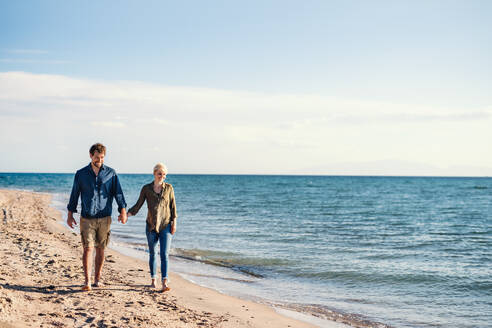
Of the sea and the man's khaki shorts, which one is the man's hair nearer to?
the man's khaki shorts

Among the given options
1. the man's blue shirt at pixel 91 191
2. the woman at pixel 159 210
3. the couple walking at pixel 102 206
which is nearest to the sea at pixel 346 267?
the woman at pixel 159 210

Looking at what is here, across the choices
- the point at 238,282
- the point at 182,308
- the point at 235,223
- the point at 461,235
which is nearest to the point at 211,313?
the point at 182,308

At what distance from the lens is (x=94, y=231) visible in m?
6.08

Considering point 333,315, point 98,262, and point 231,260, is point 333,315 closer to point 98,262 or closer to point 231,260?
point 98,262

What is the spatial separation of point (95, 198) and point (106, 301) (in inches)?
58.0

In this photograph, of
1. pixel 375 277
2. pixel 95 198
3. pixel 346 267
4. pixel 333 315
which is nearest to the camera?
pixel 95 198

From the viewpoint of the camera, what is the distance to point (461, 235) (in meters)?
17.8

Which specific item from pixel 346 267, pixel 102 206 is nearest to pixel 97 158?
pixel 102 206

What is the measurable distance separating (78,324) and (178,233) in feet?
37.8

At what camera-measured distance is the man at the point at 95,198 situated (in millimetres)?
5926

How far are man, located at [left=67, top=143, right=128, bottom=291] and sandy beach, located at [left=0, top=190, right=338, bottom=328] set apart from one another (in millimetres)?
706

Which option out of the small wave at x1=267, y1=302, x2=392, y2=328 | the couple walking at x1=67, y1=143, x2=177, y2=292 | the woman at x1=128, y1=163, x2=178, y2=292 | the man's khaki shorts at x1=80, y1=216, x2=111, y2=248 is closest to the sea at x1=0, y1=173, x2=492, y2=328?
the small wave at x1=267, y1=302, x2=392, y2=328

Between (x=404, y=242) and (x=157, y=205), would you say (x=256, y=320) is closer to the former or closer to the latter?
(x=157, y=205)

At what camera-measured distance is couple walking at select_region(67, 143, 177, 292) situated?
5.94m
